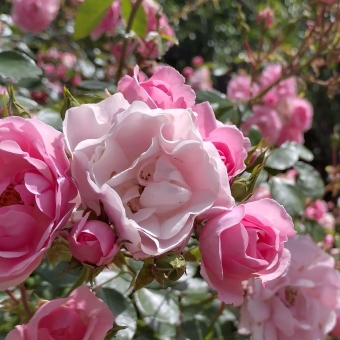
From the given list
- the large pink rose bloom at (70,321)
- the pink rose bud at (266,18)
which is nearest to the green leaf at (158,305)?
the large pink rose bloom at (70,321)

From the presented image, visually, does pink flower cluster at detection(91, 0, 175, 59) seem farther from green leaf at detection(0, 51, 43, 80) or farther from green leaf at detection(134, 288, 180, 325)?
green leaf at detection(134, 288, 180, 325)

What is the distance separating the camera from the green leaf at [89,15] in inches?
40.9

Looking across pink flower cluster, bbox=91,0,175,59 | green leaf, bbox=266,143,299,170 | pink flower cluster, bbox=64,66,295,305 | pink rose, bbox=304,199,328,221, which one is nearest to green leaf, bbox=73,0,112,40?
pink flower cluster, bbox=91,0,175,59

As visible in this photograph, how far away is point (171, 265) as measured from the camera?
1.48ft

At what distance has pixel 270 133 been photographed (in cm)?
140

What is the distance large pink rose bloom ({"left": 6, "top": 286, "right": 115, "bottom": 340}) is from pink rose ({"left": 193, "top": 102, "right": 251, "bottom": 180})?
0.73 feet

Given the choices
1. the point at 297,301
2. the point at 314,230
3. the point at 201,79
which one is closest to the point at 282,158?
the point at 314,230

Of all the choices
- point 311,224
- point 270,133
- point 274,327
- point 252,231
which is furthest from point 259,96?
point 252,231

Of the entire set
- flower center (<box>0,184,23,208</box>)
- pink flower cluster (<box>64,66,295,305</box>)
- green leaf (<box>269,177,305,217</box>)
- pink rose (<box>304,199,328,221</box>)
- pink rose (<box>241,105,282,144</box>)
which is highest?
pink flower cluster (<box>64,66,295,305</box>)

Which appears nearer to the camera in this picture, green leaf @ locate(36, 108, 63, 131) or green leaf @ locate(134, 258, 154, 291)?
green leaf @ locate(134, 258, 154, 291)

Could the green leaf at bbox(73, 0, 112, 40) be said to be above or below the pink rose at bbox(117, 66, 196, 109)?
below

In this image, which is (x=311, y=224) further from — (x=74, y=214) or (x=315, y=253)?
(x=74, y=214)

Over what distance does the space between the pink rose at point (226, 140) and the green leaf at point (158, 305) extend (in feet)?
1.07

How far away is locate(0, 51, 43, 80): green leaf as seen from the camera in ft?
2.68
